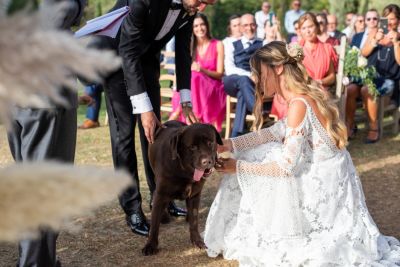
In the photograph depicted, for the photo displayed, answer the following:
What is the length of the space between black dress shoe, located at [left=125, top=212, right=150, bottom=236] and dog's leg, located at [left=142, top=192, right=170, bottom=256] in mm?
393

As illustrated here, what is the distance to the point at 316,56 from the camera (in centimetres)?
784

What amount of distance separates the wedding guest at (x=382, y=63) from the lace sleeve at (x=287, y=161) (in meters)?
5.24

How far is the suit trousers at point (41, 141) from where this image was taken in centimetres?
303

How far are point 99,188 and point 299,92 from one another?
3.36 m

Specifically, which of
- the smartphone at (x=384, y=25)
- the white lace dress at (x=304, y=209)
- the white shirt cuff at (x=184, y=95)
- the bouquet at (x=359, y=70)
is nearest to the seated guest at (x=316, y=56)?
the bouquet at (x=359, y=70)

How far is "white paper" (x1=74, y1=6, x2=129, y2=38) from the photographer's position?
14.3 ft

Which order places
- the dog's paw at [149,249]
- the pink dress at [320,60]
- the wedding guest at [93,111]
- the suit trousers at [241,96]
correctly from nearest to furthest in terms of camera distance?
the dog's paw at [149,249] → the pink dress at [320,60] → the suit trousers at [241,96] → the wedding guest at [93,111]

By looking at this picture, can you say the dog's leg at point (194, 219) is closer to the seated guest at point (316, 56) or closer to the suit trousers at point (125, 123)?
the suit trousers at point (125, 123)

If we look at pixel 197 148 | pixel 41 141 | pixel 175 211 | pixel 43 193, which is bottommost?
pixel 175 211

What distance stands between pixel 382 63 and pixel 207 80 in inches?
109

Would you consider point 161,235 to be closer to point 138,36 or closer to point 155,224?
point 155,224

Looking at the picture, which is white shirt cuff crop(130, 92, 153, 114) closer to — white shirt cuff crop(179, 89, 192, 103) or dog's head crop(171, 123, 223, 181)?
dog's head crop(171, 123, 223, 181)

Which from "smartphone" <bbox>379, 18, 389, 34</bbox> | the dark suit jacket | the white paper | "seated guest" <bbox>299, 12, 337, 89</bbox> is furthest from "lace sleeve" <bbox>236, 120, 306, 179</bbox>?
"smartphone" <bbox>379, 18, 389, 34</bbox>

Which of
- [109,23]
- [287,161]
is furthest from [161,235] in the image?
[109,23]
